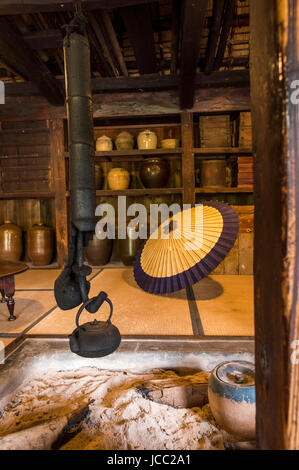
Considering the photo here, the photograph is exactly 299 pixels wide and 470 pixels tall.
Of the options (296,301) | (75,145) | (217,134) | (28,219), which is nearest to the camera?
(296,301)

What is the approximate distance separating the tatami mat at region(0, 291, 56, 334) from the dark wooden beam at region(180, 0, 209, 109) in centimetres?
271

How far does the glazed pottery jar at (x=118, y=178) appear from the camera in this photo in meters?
4.24

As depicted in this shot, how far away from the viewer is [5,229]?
4328 mm

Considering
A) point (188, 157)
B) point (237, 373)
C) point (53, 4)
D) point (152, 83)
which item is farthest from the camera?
point (188, 157)

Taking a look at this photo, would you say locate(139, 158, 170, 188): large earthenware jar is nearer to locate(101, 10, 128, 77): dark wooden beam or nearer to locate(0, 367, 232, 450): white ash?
locate(101, 10, 128, 77): dark wooden beam

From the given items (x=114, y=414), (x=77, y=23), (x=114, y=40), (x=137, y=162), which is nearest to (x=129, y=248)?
(x=137, y=162)

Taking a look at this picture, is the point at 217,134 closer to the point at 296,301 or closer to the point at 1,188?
the point at 1,188

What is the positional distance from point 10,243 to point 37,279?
A: 1.12 meters

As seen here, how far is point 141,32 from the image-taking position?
277cm

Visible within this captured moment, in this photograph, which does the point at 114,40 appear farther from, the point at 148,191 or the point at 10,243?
the point at 10,243

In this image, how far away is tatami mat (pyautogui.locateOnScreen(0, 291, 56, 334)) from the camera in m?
1.99

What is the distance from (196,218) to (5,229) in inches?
126
